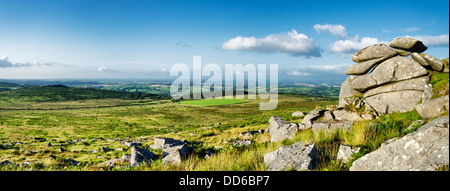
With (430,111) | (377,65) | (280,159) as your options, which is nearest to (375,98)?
(377,65)

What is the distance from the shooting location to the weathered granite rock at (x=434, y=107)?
9.81 meters

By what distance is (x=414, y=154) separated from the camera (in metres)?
5.92

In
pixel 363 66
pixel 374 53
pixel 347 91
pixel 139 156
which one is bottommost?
pixel 139 156

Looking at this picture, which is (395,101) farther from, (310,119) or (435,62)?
(310,119)

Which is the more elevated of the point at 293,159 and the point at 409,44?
the point at 409,44

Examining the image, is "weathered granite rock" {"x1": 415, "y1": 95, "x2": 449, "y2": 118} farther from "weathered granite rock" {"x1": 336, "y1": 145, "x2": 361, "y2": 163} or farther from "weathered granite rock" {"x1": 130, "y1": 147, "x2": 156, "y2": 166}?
"weathered granite rock" {"x1": 130, "y1": 147, "x2": 156, "y2": 166}

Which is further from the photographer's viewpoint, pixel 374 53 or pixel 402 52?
pixel 374 53

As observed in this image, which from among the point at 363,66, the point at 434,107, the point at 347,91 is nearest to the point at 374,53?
the point at 363,66

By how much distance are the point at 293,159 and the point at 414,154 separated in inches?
124

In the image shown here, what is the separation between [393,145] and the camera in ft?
20.8

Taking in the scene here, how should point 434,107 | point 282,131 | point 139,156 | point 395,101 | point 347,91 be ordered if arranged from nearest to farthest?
point 434,107 < point 139,156 < point 395,101 < point 282,131 < point 347,91
